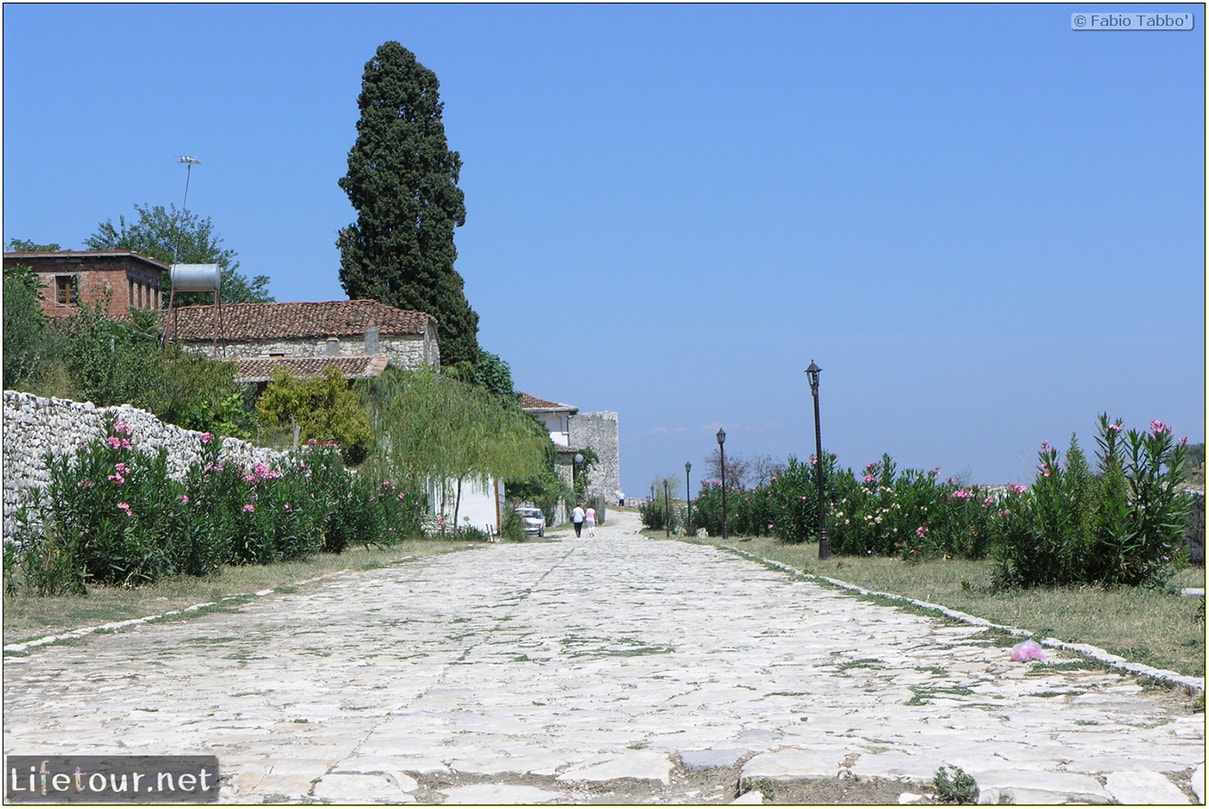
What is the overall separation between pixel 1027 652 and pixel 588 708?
10.2ft

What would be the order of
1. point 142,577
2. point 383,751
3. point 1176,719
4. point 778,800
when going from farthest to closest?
point 142,577
point 1176,719
point 383,751
point 778,800

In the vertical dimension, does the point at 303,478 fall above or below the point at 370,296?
below

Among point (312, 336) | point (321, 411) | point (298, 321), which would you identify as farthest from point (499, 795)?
point (298, 321)

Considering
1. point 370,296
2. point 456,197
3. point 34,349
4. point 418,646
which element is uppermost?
point 456,197

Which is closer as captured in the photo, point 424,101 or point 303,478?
point 303,478

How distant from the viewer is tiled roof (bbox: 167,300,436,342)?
45.9m

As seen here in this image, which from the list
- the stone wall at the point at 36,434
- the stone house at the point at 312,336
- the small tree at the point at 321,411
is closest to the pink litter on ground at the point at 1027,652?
the stone wall at the point at 36,434

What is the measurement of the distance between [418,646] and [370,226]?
4016 cm

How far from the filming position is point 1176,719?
5.61 m

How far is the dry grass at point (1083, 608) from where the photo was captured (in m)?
7.73

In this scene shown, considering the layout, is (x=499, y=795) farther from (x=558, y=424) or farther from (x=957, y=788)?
(x=558, y=424)

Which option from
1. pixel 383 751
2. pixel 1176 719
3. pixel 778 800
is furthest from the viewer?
pixel 1176 719

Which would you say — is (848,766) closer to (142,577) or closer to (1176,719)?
(1176,719)

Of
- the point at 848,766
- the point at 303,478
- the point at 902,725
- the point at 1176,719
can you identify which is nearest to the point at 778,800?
the point at 848,766
